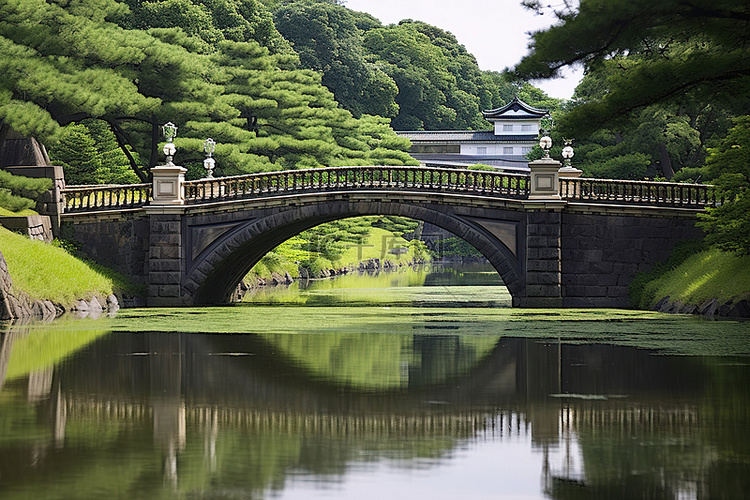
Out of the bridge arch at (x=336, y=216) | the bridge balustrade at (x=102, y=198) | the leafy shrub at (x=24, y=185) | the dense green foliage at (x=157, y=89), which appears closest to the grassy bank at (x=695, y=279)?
the bridge arch at (x=336, y=216)

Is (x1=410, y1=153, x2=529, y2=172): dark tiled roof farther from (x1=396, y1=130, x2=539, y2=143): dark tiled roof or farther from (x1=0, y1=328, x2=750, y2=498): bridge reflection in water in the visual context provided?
(x1=0, y1=328, x2=750, y2=498): bridge reflection in water

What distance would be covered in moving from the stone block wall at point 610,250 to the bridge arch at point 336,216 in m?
1.27

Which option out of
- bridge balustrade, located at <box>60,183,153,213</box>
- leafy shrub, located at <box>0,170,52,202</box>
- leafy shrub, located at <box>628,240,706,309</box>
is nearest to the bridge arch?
bridge balustrade, located at <box>60,183,153,213</box>

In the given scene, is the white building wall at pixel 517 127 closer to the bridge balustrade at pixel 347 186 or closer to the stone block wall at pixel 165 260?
the bridge balustrade at pixel 347 186

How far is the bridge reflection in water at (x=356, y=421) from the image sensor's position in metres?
7.02

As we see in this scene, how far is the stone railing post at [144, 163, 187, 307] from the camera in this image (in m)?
29.2

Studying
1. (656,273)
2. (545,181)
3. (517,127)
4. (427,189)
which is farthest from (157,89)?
(517,127)

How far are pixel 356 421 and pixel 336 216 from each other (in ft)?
70.6

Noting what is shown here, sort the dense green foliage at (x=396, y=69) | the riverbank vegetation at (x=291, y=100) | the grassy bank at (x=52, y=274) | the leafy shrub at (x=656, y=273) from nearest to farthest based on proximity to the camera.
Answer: the riverbank vegetation at (x=291, y=100)
the grassy bank at (x=52, y=274)
the leafy shrub at (x=656, y=273)
the dense green foliage at (x=396, y=69)

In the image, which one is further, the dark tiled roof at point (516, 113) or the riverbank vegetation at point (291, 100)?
the dark tiled roof at point (516, 113)

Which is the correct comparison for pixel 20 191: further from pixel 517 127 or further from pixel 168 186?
pixel 517 127

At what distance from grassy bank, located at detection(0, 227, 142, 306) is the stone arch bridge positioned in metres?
1.38

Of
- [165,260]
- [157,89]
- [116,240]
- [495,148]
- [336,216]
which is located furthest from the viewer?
[495,148]

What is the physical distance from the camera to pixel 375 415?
30.5 feet
